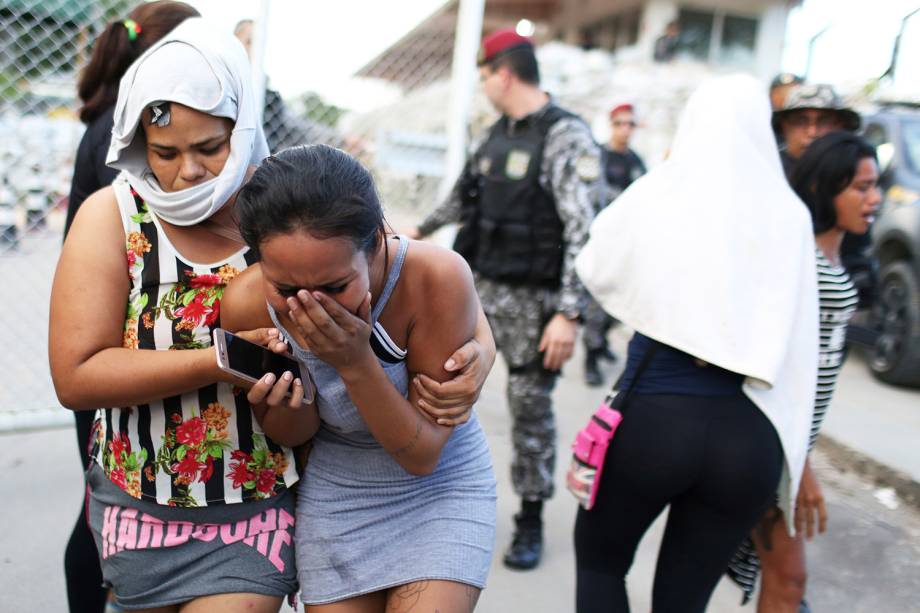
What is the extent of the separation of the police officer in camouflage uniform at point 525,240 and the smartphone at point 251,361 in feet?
5.97

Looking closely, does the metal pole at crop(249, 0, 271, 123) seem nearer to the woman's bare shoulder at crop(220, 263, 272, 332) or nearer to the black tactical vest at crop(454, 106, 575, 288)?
the black tactical vest at crop(454, 106, 575, 288)

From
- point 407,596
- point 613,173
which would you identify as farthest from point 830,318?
point 613,173

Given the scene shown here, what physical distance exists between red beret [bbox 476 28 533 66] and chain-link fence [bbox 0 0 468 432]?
1291mm

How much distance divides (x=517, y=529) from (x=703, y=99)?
215 centimetres

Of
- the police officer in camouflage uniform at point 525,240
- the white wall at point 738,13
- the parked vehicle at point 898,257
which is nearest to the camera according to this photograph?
the police officer in camouflage uniform at point 525,240

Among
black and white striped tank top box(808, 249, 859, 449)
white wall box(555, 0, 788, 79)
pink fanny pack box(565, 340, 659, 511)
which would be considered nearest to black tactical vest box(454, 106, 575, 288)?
black and white striped tank top box(808, 249, 859, 449)

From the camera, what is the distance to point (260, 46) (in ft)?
14.2

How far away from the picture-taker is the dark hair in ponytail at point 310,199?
58.2 inches

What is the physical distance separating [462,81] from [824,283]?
304 cm

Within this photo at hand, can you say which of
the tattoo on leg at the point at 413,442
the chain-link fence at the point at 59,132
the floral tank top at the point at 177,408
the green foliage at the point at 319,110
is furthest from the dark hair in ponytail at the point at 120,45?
the green foliage at the point at 319,110

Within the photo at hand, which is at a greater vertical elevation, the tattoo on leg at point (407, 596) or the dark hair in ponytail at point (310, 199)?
the dark hair in ponytail at point (310, 199)

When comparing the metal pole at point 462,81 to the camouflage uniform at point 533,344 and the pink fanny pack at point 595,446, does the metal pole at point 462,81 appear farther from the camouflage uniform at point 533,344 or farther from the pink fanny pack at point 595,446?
the pink fanny pack at point 595,446

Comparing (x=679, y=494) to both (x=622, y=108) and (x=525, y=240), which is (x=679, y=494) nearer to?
(x=525, y=240)

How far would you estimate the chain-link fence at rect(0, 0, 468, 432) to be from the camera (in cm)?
401
